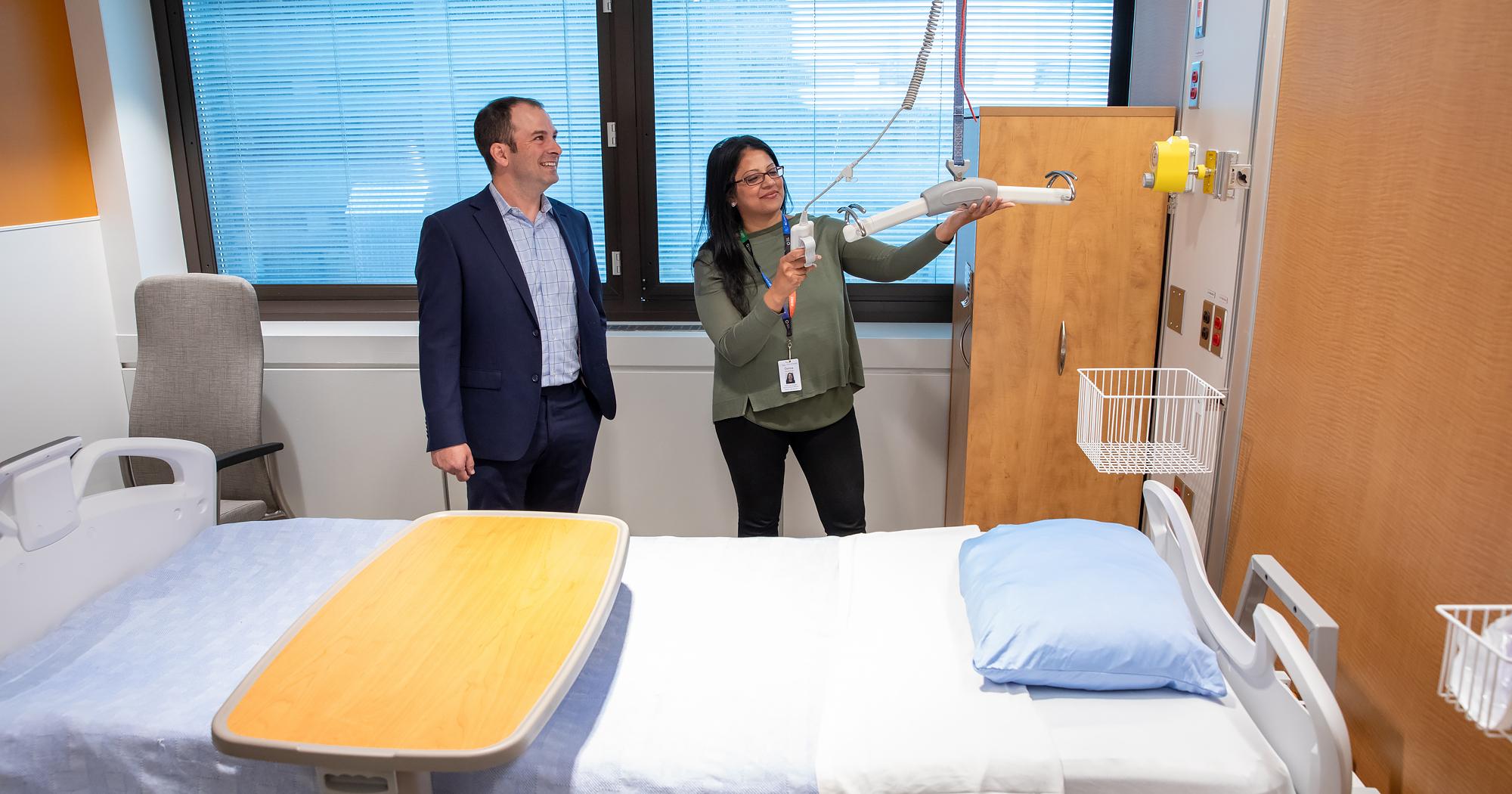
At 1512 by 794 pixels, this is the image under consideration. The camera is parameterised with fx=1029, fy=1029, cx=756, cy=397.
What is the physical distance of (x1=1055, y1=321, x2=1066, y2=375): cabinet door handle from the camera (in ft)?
8.59

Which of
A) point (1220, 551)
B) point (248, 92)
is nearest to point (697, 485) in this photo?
point (1220, 551)

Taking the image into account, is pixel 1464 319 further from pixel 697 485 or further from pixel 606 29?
pixel 606 29

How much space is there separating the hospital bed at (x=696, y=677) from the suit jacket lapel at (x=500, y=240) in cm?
69

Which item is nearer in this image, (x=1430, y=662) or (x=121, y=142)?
(x=1430, y=662)

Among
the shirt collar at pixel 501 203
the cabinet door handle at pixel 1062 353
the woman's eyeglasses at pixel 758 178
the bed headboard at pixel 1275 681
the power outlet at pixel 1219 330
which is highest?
the woman's eyeglasses at pixel 758 178

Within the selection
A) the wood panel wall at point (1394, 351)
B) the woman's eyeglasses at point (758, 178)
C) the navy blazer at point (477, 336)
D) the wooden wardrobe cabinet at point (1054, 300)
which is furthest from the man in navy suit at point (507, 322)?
the wood panel wall at point (1394, 351)

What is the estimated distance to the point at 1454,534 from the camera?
55.4 inches

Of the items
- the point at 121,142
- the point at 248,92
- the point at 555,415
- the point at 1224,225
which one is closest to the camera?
the point at 1224,225

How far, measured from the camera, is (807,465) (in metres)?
2.76

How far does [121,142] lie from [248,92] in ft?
1.44

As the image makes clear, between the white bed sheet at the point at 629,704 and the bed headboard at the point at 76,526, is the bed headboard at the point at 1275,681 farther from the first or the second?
the bed headboard at the point at 76,526

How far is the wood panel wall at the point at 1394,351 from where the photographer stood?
1.34 m

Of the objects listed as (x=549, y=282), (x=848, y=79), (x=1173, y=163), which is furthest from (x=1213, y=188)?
(x=549, y=282)

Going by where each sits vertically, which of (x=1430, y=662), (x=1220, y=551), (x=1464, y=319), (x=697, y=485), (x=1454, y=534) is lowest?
(x=697, y=485)
